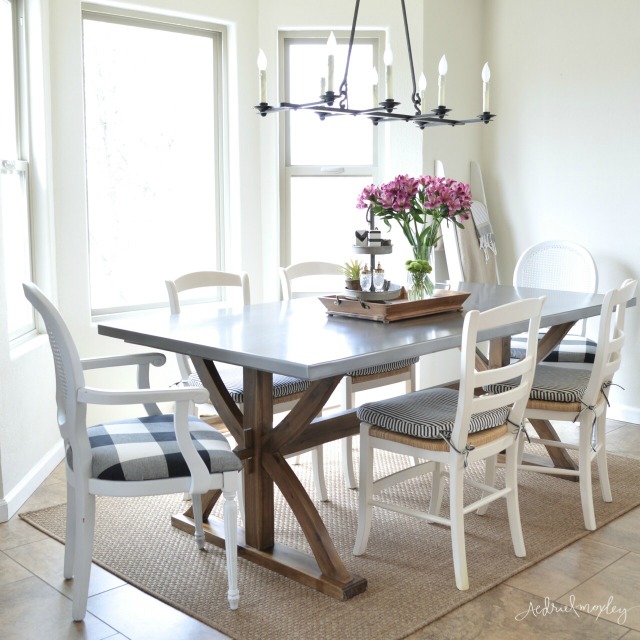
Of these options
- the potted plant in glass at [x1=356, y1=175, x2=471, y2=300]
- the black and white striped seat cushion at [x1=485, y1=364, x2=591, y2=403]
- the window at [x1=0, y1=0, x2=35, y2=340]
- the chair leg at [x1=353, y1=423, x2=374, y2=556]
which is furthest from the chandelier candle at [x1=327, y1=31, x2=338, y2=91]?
the window at [x1=0, y1=0, x2=35, y2=340]

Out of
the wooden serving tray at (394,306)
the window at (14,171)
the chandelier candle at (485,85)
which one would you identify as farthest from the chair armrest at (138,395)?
the chandelier candle at (485,85)

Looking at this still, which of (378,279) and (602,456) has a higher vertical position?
(378,279)

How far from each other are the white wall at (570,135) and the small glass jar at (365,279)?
6.60 feet

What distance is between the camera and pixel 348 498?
3.40m

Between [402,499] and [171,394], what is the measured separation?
1.45 metres

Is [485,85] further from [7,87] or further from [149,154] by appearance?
[149,154]

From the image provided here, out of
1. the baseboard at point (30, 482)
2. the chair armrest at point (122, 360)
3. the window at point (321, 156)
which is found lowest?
A: the baseboard at point (30, 482)

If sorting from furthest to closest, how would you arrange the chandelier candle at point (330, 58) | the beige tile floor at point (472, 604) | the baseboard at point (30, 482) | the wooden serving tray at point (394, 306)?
1. the baseboard at point (30, 482)
2. the wooden serving tray at point (394, 306)
3. the chandelier candle at point (330, 58)
4. the beige tile floor at point (472, 604)

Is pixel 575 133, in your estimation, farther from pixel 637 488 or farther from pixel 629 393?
Result: pixel 637 488

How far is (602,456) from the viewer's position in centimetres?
330

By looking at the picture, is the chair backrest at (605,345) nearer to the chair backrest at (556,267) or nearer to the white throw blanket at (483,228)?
the chair backrest at (556,267)

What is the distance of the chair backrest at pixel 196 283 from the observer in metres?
3.36

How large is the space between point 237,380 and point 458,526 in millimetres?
1065

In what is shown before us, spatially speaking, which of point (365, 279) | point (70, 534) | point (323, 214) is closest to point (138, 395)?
point (70, 534)
